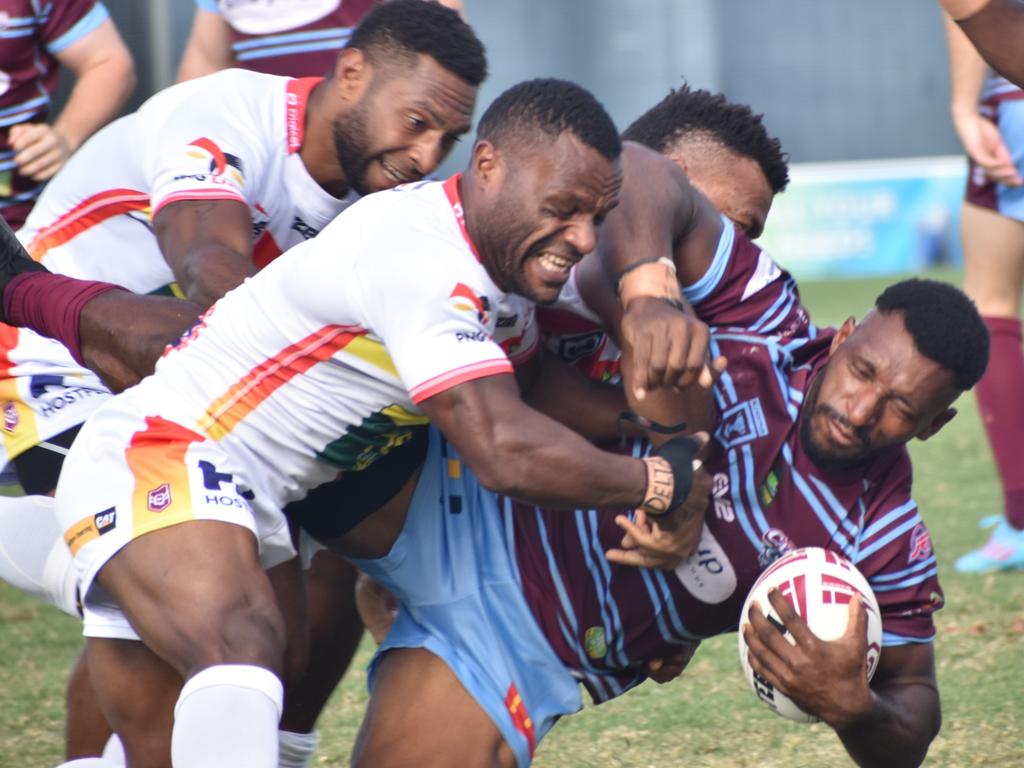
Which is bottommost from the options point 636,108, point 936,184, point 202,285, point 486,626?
point 936,184

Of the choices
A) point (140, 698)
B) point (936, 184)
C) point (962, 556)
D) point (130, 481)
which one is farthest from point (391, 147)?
point (936, 184)

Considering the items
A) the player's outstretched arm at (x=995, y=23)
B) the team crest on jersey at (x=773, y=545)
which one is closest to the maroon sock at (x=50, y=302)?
the team crest on jersey at (x=773, y=545)

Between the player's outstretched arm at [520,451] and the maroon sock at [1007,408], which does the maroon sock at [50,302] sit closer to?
the player's outstretched arm at [520,451]

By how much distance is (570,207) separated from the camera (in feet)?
10.4

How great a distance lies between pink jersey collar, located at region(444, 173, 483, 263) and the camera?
321cm

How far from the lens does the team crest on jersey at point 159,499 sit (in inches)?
123

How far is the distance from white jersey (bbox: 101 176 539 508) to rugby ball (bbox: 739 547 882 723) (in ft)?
2.48

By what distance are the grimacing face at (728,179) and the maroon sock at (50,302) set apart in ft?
4.85

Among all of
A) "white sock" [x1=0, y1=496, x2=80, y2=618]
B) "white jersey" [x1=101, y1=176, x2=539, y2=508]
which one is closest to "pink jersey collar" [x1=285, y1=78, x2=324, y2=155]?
"white jersey" [x1=101, y1=176, x2=539, y2=508]

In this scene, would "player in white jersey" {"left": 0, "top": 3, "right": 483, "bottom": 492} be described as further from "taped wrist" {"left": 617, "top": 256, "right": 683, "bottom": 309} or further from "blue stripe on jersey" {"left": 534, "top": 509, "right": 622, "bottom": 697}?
"blue stripe on jersey" {"left": 534, "top": 509, "right": 622, "bottom": 697}

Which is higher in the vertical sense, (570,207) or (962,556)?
(570,207)

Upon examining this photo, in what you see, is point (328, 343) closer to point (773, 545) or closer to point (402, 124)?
point (402, 124)

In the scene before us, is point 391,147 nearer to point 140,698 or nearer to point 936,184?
point 140,698

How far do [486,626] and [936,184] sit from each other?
44.0 feet
